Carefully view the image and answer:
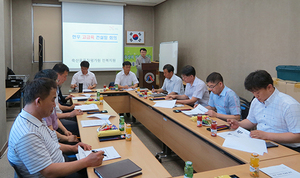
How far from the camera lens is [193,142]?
7.70 ft

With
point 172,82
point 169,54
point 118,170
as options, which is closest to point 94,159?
point 118,170

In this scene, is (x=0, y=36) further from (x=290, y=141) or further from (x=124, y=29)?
(x=124, y=29)

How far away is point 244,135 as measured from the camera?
2.03m

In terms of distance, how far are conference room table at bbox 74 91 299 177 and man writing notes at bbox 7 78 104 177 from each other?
1138 mm

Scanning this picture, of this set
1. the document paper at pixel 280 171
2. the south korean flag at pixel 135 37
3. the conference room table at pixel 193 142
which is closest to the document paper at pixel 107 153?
the conference room table at pixel 193 142

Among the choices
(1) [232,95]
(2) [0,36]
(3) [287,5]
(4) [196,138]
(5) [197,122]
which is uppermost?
(3) [287,5]

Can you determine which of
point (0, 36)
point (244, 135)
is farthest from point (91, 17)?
point (244, 135)

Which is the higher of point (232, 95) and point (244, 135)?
point (232, 95)

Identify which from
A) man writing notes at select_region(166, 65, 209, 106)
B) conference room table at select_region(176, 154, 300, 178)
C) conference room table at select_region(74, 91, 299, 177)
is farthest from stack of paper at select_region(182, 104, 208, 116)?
conference room table at select_region(176, 154, 300, 178)

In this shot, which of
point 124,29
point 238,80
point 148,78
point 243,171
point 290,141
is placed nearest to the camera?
point 243,171

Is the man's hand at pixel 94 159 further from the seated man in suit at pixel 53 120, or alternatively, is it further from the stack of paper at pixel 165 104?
the stack of paper at pixel 165 104

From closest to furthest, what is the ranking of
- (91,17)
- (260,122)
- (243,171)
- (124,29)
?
1. (243,171)
2. (260,122)
3. (91,17)
4. (124,29)

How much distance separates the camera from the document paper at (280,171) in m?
1.37

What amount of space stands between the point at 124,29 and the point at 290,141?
22.5 ft
